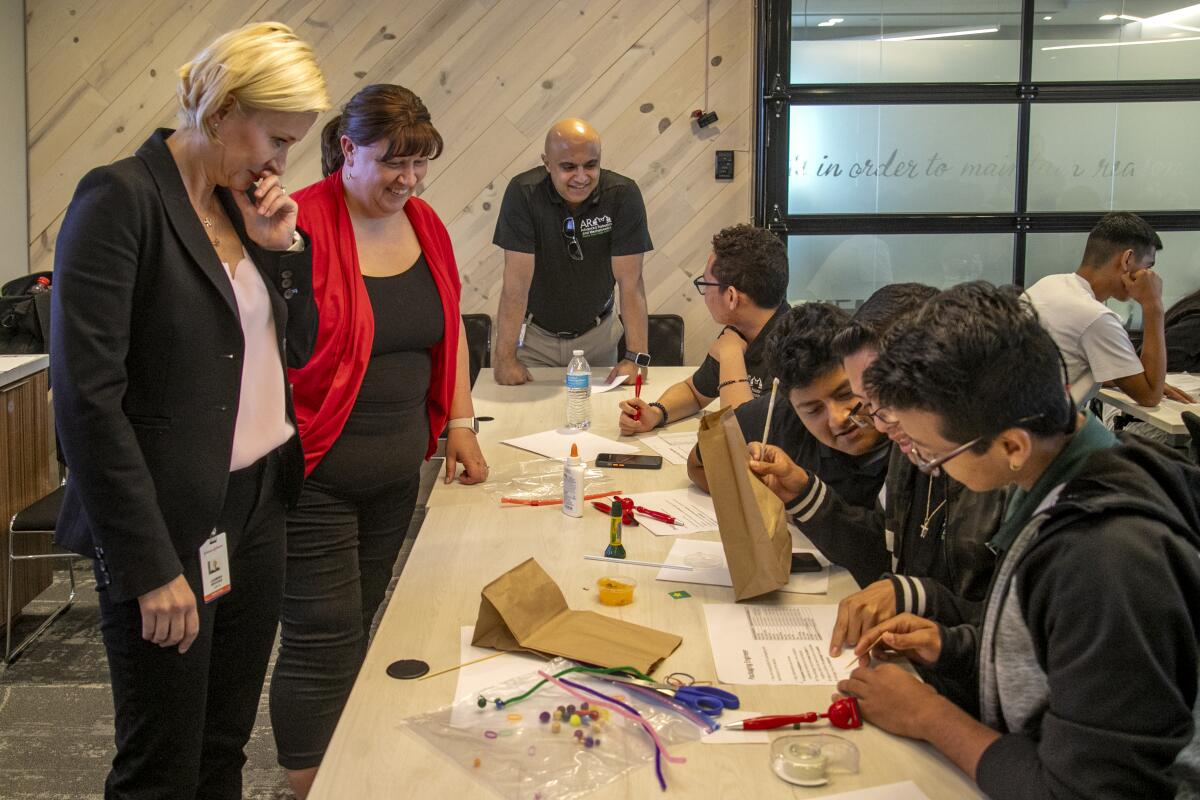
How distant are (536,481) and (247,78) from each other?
1.27 metres

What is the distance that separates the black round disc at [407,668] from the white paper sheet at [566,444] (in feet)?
4.04

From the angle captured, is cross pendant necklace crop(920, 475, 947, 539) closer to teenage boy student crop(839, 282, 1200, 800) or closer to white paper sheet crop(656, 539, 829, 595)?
white paper sheet crop(656, 539, 829, 595)

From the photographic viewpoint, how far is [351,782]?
129 centimetres

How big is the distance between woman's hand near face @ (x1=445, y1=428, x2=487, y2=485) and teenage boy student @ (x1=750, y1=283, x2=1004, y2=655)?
2.37 feet

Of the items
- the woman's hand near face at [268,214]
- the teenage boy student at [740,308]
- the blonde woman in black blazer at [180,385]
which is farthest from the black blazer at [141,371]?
the teenage boy student at [740,308]

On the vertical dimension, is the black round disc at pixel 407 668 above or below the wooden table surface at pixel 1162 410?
above

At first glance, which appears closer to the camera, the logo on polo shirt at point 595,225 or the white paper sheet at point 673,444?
the white paper sheet at point 673,444

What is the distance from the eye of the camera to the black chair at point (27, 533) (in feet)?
10.2

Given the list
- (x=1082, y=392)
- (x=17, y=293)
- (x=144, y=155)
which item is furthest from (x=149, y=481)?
(x=17, y=293)

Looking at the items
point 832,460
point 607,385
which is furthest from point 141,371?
point 607,385

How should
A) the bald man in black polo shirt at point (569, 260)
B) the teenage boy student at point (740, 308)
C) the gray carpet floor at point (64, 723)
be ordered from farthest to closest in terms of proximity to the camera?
the bald man in black polo shirt at point (569, 260), the teenage boy student at point (740, 308), the gray carpet floor at point (64, 723)

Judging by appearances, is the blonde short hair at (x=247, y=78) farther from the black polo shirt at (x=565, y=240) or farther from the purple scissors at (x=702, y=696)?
the black polo shirt at (x=565, y=240)

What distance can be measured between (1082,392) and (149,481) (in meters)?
3.08

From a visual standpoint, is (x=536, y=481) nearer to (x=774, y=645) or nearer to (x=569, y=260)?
(x=774, y=645)
